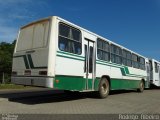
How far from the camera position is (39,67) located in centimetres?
1027

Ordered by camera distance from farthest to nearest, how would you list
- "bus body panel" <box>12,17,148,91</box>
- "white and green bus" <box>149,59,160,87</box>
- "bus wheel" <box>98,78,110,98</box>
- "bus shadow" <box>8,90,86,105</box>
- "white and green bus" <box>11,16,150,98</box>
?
"white and green bus" <box>149,59,160,87</box>, "bus wheel" <box>98,78,110,98</box>, "bus shadow" <box>8,90,86,105</box>, "white and green bus" <box>11,16,150,98</box>, "bus body panel" <box>12,17,148,91</box>

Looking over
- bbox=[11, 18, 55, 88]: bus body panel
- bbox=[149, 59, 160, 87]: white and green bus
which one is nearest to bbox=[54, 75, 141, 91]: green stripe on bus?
bbox=[11, 18, 55, 88]: bus body panel

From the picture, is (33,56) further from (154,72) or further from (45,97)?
(154,72)

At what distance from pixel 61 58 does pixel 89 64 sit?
7.84ft

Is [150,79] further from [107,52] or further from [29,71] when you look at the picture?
[29,71]

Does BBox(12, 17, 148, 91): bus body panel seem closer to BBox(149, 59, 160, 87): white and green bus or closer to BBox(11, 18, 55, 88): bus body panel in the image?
BBox(11, 18, 55, 88): bus body panel

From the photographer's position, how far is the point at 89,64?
12391 mm

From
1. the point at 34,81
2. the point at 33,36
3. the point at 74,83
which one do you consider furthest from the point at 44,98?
the point at 33,36

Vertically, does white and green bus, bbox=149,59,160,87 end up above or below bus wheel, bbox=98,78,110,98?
above

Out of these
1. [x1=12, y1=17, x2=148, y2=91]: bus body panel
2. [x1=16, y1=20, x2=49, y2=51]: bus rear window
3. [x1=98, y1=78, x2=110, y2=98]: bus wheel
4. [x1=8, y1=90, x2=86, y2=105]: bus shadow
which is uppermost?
[x1=16, y1=20, x2=49, y2=51]: bus rear window

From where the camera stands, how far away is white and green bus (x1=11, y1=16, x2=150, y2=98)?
10.1m

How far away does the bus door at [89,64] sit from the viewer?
1210cm

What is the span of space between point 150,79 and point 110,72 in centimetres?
1187

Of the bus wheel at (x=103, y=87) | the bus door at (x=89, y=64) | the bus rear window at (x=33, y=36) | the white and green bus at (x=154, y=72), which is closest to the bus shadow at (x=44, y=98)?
the bus wheel at (x=103, y=87)
